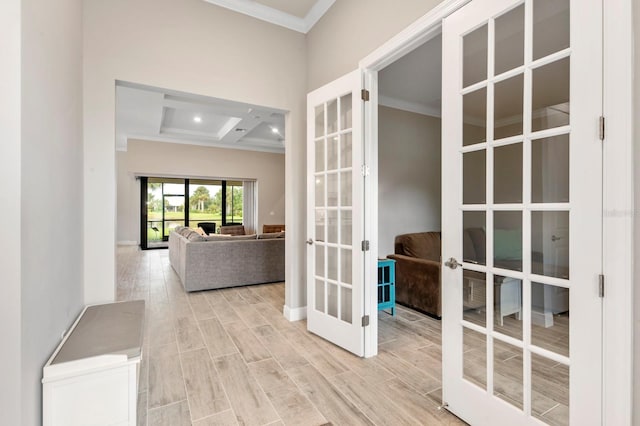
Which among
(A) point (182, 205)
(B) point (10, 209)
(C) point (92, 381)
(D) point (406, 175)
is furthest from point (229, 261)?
(A) point (182, 205)

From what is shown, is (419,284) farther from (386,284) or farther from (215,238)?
(215,238)

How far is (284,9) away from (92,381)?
3.43 metres

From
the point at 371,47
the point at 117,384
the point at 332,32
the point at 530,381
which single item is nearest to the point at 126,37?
the point at 332,32

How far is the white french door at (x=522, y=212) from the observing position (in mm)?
1197

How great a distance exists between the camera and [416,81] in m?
3.80

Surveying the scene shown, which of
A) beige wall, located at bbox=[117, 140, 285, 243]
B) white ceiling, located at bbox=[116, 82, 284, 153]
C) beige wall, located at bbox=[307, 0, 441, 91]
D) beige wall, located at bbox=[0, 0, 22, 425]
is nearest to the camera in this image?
beige wall, located at bbox=[0, 0, 22, 425]

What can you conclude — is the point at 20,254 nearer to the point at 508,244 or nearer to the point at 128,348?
the point at 128,348

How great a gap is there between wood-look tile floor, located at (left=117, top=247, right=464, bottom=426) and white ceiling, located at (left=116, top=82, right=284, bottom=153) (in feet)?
7.83

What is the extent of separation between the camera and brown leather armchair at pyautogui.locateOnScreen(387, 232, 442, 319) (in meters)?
3.34

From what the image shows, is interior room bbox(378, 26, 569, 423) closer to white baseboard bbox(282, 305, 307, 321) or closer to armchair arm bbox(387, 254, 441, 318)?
armchair arm bbox(387, 254, 441, 318)

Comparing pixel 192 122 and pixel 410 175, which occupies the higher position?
pixel 192 122

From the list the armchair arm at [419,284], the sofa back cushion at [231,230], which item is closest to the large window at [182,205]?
the sofa back cushion at [231,230]

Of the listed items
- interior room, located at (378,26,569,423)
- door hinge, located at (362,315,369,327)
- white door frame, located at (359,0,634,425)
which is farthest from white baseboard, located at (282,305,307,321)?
white door frame, located at (359,0,634,425)

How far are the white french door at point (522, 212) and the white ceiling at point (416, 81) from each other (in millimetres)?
1535
